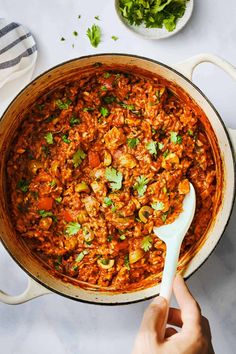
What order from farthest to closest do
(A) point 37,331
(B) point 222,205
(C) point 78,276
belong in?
1. (A) point 37,331
2. (C) point 78,276
3. (B) point 222,205

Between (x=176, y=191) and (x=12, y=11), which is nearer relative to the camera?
(x=176, y=191)

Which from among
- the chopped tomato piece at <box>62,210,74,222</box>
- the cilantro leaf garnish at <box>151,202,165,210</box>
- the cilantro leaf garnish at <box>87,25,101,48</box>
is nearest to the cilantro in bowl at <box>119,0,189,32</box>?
the cilantro leaf garnish at <box>87,25,101,48</box>

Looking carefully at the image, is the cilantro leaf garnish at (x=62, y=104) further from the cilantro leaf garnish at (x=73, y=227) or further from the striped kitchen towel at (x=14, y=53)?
the cilantro leaf garnish at (x=73, y=227)

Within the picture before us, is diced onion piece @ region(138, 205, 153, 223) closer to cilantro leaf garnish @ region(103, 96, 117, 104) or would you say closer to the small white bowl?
cilantro leaf garnish @ region(103, 96, 117, 104)

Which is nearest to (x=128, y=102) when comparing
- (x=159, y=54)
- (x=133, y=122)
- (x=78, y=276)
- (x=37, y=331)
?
(x=133, y=122)

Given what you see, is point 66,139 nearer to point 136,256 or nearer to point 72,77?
point 72,77

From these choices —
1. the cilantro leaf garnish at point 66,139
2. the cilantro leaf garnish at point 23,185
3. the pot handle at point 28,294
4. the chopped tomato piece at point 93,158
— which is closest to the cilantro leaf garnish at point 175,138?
the chopped tomato piece at point 93,158

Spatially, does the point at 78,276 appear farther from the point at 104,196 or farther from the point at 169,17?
the point at 169,17
